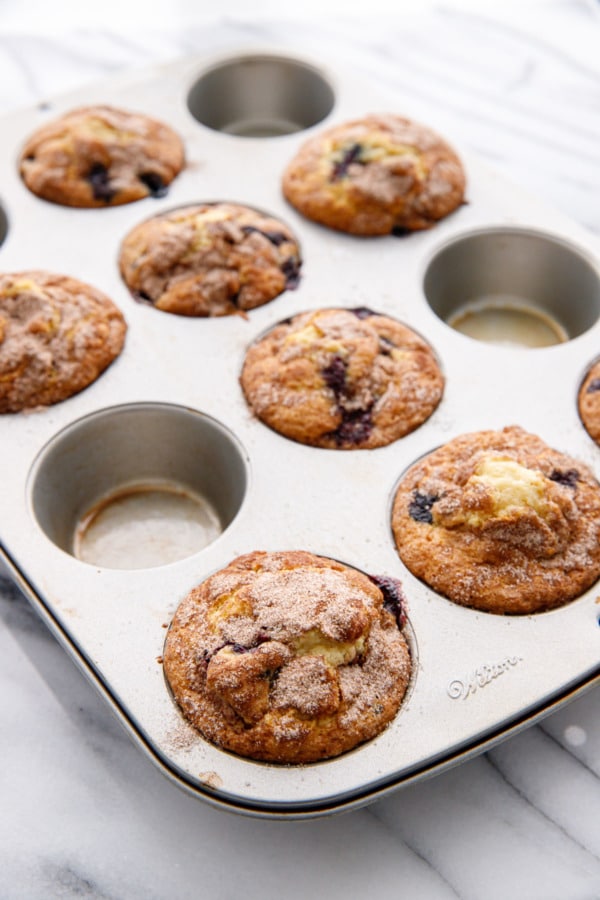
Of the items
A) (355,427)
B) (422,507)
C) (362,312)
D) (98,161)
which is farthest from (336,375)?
(98,161)

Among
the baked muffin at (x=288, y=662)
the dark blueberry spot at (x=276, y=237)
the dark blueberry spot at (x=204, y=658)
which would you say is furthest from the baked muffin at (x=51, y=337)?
the dark blueberry spot at (x=204, y=658)

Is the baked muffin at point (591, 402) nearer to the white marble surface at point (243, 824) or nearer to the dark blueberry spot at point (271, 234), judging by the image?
the white marble surface at point (243, 824)

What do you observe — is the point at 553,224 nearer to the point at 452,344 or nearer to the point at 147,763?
the point at 452,344

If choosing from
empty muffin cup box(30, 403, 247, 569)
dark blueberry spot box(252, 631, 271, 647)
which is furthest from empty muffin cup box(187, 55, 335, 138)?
dark blueberry spot box(252, 631, 271, 647)

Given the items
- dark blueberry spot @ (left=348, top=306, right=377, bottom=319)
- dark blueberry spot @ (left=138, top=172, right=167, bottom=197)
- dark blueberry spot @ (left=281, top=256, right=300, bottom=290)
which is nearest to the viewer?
dark blueberry spot @ (left=348, top=306, right=377, bottom=319)

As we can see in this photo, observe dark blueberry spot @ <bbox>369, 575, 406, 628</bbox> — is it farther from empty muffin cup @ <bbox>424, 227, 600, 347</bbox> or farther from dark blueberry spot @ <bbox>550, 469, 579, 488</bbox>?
empty muffin cup @ <bbox>424, 227, 600, 347</bbox>

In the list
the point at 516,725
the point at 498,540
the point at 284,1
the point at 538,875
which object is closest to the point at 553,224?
the point at 498,540
